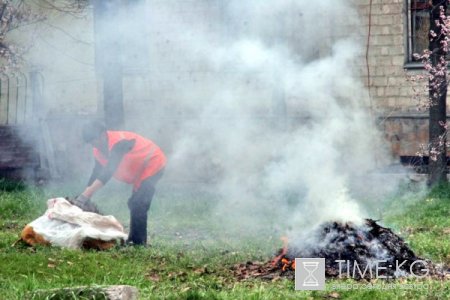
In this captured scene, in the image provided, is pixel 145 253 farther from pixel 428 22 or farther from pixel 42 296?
pixel 428 22

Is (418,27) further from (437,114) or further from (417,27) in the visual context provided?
(437,114)

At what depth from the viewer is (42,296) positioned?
26.0 ft

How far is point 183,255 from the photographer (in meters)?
11.1

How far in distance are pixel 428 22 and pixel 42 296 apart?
11.7 m

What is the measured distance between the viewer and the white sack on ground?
11172mm

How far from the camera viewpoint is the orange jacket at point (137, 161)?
37.7ft

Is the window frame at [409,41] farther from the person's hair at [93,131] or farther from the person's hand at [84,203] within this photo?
the person's hair at [93,131]

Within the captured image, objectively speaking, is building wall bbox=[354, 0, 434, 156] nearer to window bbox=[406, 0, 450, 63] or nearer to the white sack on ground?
window bbox=[406, 0, 450, 63]

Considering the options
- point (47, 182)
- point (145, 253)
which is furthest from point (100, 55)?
point (145, 253)

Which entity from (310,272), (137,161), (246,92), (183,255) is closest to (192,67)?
(246,92)

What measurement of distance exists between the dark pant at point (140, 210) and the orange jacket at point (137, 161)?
0.07m

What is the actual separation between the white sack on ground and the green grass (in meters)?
0.21

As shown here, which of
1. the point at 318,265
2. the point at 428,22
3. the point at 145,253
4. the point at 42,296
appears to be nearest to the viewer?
the point at 42,296

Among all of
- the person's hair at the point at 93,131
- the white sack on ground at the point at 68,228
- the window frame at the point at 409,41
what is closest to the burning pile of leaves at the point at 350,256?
the white sack on ground at the point at 68,228
